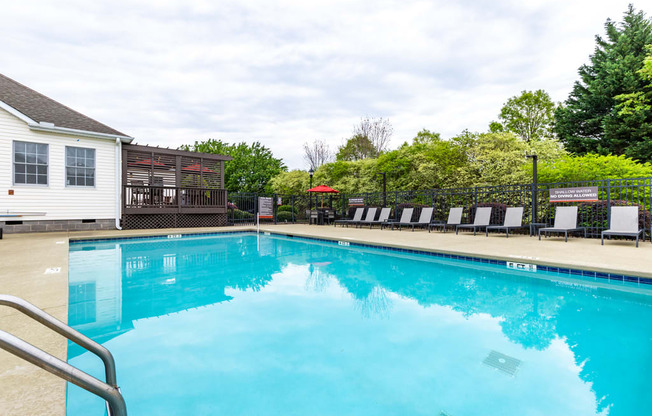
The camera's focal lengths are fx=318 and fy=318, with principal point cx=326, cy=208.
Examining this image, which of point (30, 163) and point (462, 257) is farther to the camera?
point (30, 163)

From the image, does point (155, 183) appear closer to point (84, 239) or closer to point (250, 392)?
point (84, 239)

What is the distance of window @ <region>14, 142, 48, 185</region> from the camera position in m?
9.73

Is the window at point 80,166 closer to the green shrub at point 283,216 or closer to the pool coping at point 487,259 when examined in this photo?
the pool coping at point 487,259

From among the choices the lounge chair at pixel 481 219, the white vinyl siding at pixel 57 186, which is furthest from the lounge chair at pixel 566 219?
the white vinyl siding at pixel 57 186

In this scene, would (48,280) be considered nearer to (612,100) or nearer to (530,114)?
A: (612,100)

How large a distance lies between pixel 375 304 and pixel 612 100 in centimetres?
2136

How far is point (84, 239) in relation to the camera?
8695 mm

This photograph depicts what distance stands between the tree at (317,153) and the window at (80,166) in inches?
822

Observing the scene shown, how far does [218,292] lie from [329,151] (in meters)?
26.9

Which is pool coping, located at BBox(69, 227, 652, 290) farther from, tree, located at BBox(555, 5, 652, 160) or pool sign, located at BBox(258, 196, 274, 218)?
tree, located at BBox(555, 5, 652, 160)

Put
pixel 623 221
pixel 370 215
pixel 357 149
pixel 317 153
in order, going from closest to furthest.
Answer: pixel 623 221 → pixel 370 215 → pixel 357 149 → pixel 317 153

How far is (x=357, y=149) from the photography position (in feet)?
89.4

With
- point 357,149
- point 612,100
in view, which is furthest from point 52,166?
point 612,100

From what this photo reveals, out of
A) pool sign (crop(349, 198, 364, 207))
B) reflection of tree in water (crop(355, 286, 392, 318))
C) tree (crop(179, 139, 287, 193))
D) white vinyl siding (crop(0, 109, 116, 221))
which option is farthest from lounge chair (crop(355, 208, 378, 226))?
tree (crop(179, 139, 287, 193))
